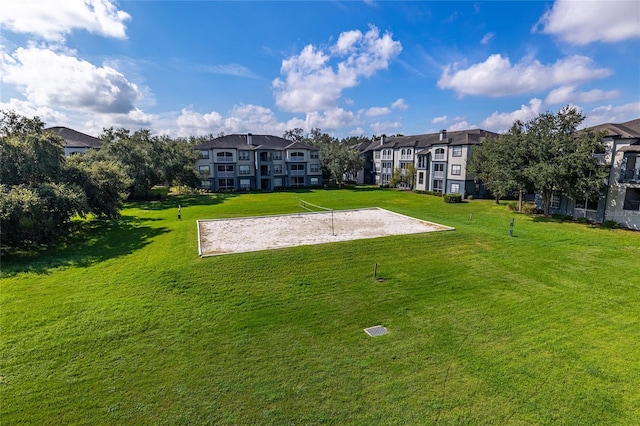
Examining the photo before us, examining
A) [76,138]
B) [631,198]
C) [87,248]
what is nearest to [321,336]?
[87,248]

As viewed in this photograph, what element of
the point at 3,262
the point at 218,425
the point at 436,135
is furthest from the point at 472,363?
the point at 436,135

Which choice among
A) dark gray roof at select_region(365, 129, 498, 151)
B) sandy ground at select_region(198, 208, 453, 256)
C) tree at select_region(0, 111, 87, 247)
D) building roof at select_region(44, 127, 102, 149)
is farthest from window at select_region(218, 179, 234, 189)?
tree at select_region(0, 111, 87, 247)

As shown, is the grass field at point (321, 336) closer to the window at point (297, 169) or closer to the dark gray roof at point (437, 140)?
the dark gray roof at point (437, 140)

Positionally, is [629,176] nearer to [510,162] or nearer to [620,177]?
[620,177]

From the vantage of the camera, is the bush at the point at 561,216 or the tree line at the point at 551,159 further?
the bush at the point at 561,216

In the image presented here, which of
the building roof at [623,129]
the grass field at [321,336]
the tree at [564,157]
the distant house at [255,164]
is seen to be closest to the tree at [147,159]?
the distant house at [255,164]

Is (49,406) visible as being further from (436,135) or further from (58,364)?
(436,135)
